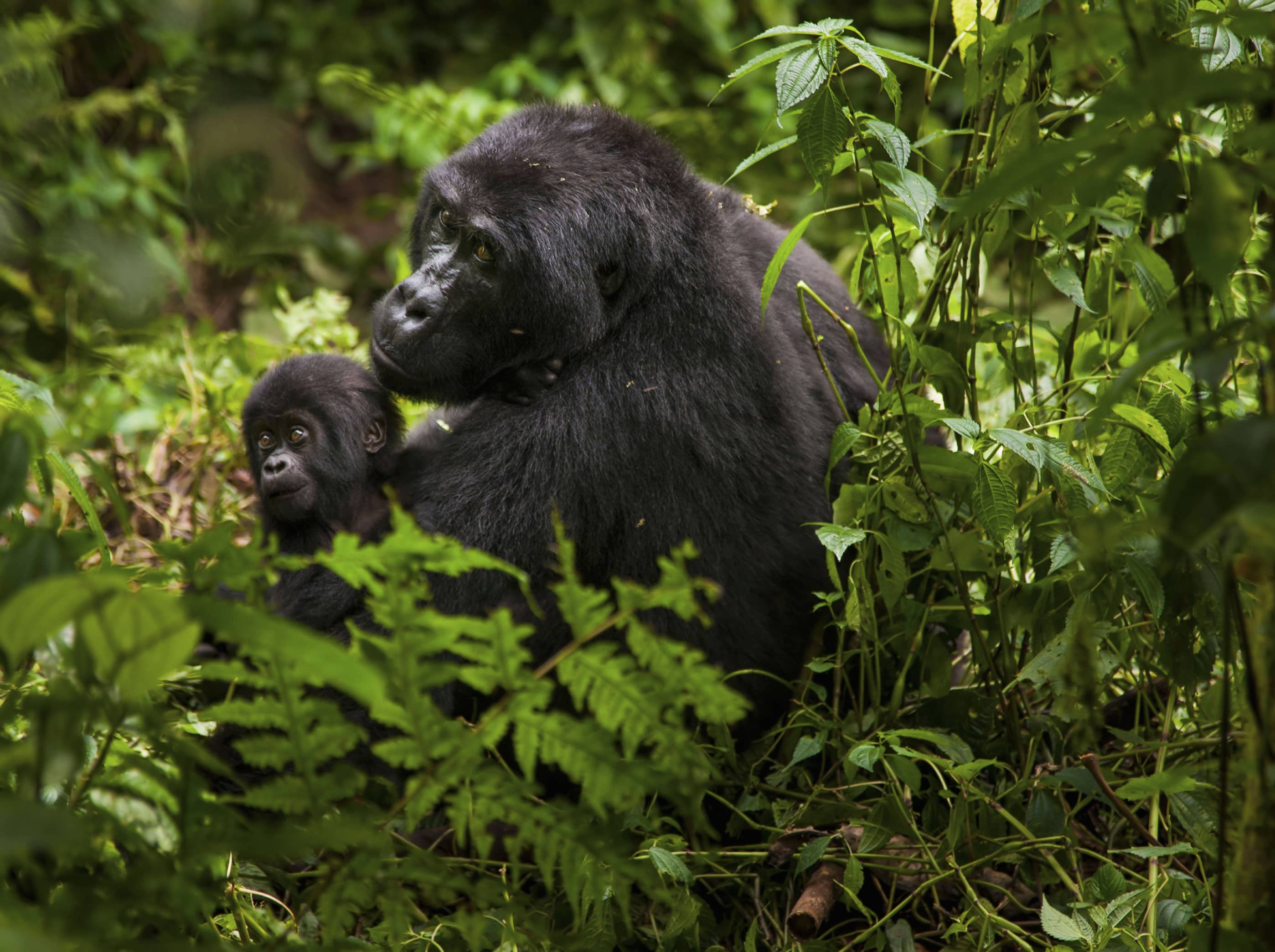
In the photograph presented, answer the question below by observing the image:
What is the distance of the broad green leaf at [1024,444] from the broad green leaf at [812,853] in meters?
0.80

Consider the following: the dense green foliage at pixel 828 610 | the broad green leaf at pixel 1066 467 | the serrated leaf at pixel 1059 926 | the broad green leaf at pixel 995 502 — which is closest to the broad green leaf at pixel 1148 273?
the dense green foliage at pixel 828 610

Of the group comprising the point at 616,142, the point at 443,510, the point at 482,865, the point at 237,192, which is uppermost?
the point at 237,192

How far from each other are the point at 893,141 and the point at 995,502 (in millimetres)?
674

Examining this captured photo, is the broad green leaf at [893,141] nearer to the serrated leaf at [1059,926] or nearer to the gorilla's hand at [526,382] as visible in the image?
the gorilla's hand at [526,382]

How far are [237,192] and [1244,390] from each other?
258 centimetres

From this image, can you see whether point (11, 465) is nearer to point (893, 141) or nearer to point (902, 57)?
point (893, 141)

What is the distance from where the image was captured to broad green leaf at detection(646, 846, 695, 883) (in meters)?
1.90

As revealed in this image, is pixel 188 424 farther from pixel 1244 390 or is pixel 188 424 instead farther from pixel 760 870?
pixel 1244 390

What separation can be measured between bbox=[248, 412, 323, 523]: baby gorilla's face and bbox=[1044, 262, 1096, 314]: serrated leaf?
1.69m

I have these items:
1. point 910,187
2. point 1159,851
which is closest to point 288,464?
point 910,187

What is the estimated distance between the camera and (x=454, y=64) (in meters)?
6.25

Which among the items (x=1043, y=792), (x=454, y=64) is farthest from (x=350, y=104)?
(x=1043, y=792)

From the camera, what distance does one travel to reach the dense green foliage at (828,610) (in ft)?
3.67

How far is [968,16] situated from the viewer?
2.38 metres
